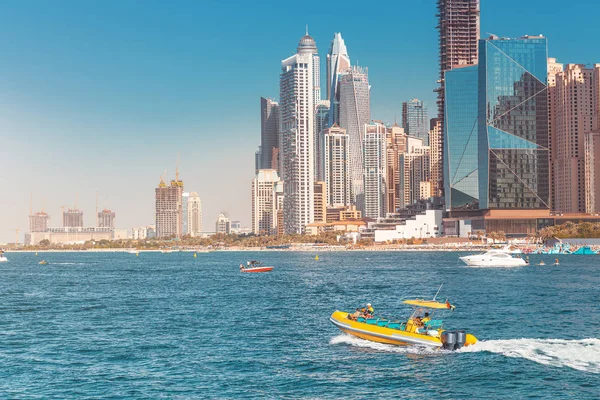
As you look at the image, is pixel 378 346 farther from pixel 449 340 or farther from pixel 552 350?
pixel 552 350

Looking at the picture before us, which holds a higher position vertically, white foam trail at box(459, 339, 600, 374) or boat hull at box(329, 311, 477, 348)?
boat hull at box(329, 311, 477, 348)

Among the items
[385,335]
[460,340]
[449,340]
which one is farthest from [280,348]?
[460,340]

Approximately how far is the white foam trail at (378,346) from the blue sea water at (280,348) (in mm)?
156

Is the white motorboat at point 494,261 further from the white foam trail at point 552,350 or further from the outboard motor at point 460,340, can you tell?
the outboard motor at point 460,340

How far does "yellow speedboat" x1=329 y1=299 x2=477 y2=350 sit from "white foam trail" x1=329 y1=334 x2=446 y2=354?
1.04 feet

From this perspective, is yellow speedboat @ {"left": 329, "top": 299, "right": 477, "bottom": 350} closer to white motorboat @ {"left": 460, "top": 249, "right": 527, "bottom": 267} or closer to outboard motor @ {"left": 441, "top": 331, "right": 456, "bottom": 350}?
outboard motor @ {"left": 441, "top": 331, "right": 456, "bottom": 350}

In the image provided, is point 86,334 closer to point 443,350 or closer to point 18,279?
point 443,350

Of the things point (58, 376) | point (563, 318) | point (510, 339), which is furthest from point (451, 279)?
point (58, 376)

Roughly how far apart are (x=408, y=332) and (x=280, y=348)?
10122 millimetres

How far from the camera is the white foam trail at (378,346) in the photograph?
5966cm

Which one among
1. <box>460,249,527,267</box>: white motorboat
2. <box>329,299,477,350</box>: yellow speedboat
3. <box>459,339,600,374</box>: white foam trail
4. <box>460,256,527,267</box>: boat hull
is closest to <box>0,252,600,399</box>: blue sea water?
<box>459,339,600,374</box>: white foam trail

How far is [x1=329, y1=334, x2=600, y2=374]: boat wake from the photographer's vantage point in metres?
55.6

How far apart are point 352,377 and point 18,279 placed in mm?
118748

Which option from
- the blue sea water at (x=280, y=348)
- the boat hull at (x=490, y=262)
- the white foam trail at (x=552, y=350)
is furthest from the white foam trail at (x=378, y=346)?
the boat hull at (x=490, y=262)
